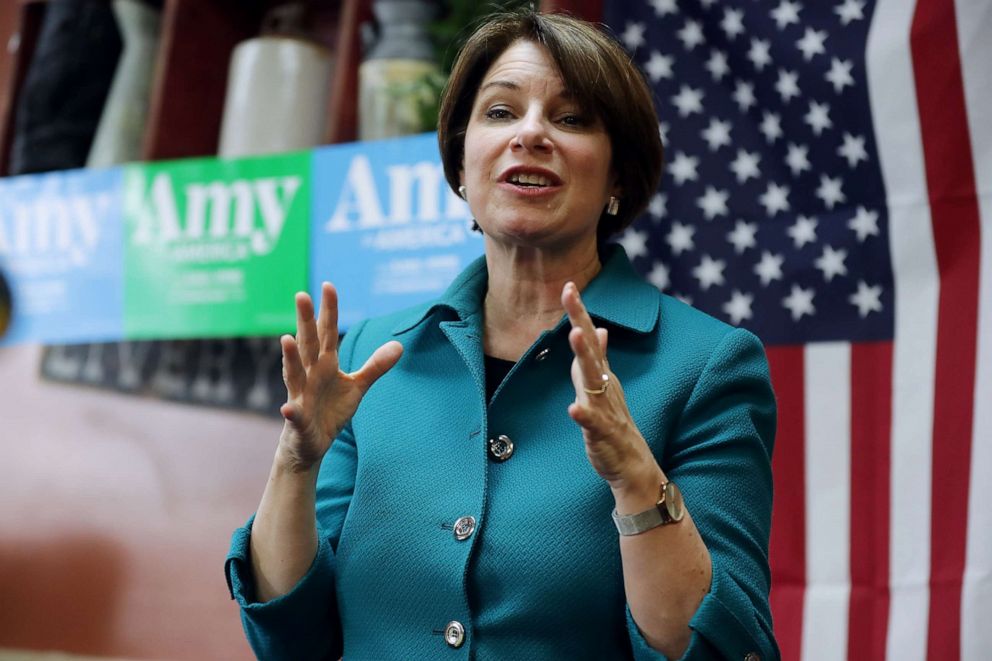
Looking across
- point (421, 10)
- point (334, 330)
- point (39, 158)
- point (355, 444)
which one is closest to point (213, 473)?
point (39, 158)

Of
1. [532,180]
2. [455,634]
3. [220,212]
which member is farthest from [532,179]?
[220,212]

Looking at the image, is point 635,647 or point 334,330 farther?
point 334,330

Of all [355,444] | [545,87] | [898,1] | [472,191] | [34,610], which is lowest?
[34,610]

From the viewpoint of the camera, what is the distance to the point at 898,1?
2314 mm

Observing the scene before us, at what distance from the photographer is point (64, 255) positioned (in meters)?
3.09

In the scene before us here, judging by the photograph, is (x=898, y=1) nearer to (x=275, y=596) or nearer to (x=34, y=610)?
(x=275, y=596)

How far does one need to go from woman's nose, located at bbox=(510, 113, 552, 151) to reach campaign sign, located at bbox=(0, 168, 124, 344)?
1.78 meters

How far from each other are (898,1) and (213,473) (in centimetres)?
194

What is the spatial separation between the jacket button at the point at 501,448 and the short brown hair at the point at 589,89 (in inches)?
15.7

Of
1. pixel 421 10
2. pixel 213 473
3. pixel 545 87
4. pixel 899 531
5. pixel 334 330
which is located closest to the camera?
pixel 334 330

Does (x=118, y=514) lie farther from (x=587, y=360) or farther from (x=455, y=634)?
(x=587, y=360)

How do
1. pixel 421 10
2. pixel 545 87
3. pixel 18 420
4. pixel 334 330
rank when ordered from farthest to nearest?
pixel 18 420 → pixel 421 10 → pixel 545 87 → pixel 334 330

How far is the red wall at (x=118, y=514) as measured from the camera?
9.98 ft

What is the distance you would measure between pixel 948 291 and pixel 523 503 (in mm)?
1219
